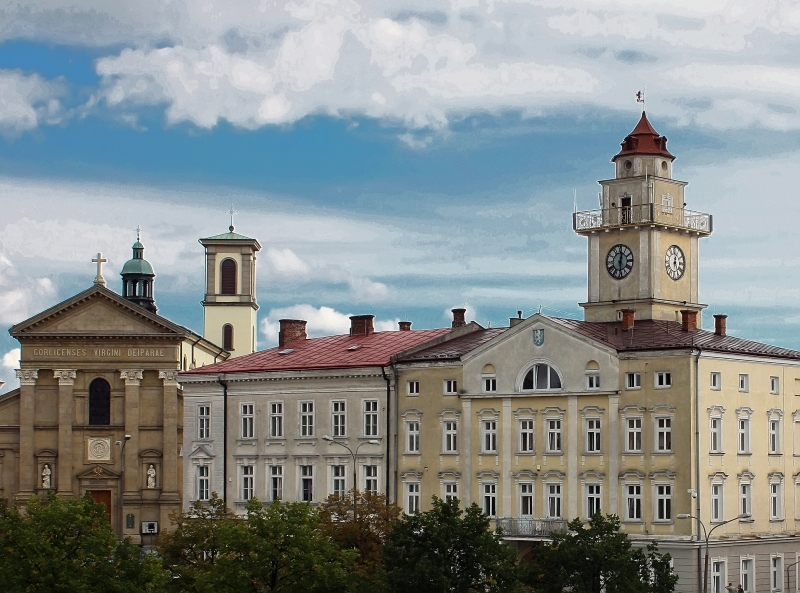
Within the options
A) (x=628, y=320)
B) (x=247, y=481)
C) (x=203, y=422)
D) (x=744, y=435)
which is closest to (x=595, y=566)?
(x=744, y=435)

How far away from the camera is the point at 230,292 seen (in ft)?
451

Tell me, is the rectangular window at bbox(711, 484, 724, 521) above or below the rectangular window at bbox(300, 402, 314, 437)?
below

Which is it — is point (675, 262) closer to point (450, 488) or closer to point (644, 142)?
point (644, 142)

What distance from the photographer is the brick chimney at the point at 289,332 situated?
102812mm

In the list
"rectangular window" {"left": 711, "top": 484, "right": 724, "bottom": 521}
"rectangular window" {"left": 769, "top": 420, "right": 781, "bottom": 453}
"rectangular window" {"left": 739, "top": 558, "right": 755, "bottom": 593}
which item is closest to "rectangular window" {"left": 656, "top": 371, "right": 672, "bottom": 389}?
"rectangular window" {"left": 711, "top": 484, "right": 724, "bottom": 521}

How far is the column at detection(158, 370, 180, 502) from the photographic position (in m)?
116

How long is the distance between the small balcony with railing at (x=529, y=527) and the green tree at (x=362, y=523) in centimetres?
531

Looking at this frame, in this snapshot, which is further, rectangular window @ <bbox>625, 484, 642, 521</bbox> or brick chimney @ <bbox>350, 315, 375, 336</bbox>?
brick chimney @ <bbox>350, 315, 375, 336</bbox>

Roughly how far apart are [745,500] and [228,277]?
60674mm

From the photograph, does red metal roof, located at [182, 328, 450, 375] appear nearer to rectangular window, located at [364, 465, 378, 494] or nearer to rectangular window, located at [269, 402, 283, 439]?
rectangular window, located at [269, 402, 283, 439]

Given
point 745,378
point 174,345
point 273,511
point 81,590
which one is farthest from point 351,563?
point 174,345

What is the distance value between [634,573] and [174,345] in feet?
169

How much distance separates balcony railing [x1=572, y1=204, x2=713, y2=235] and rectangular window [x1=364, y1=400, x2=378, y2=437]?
12.6 m

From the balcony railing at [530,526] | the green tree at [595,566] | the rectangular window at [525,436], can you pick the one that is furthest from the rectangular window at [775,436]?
the green tree at [595,566]
